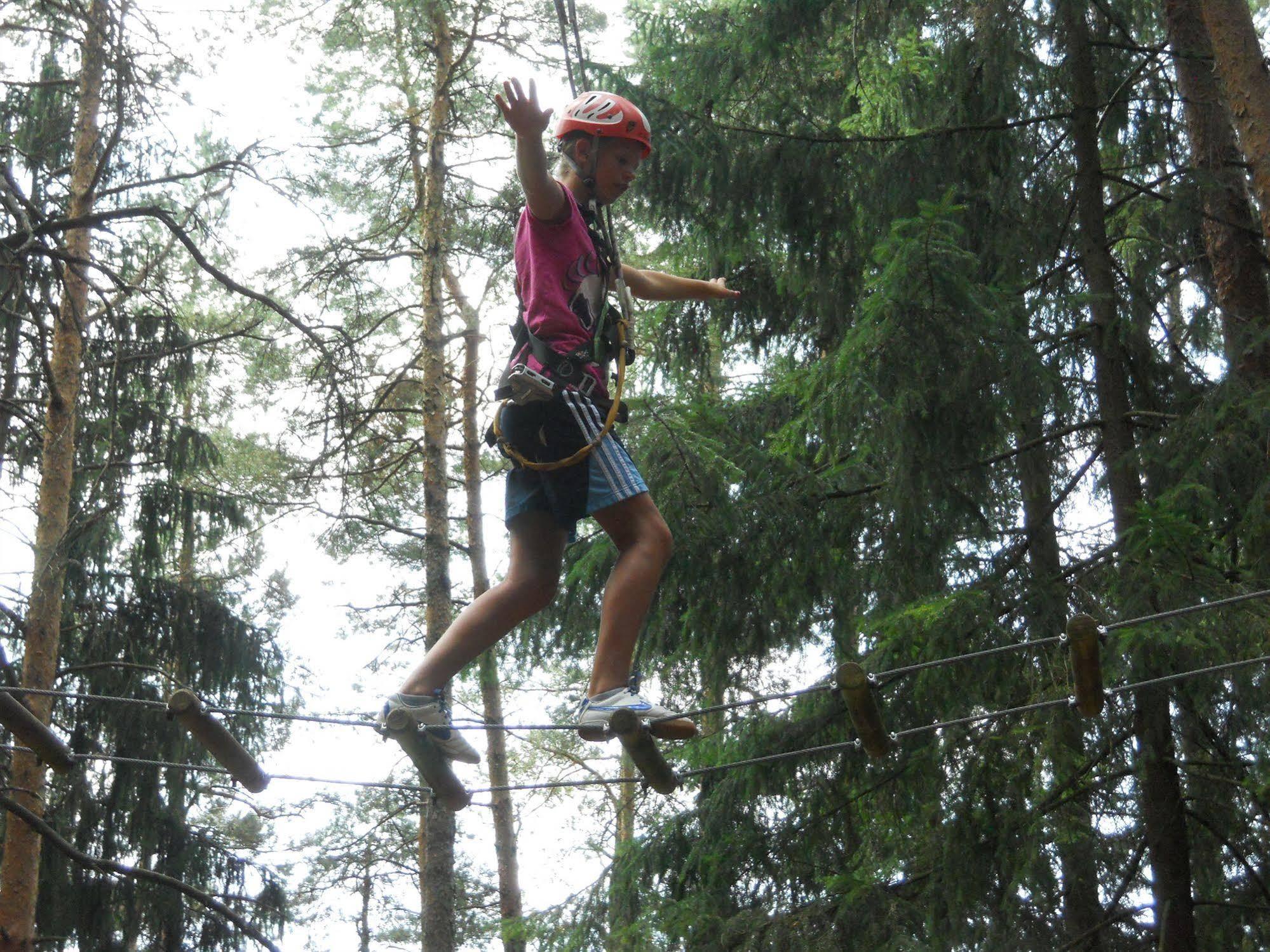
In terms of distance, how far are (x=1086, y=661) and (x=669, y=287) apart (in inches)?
65.0

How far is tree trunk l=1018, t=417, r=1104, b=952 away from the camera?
573 centimetres

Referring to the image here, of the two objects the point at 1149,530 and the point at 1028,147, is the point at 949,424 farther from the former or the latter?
the point at 1028,147

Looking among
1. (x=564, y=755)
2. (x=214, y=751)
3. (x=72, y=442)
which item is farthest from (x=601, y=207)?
(x=564, y=755)

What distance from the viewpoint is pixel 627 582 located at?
3854 mm

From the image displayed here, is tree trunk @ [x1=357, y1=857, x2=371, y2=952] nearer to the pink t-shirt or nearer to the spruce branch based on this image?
the spruce branch

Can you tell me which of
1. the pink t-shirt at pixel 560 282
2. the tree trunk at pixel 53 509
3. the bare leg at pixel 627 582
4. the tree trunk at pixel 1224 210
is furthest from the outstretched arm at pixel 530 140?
the tree trunk at pixel 53 509

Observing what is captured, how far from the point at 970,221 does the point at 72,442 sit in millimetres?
6126

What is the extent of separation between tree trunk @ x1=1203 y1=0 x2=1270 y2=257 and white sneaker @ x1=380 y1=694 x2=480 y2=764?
3685mm

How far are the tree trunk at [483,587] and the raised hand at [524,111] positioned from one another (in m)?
11.2

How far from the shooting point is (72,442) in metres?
9.79

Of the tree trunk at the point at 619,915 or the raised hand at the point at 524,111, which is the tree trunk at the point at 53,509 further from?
the raised hand at the point at 524,111

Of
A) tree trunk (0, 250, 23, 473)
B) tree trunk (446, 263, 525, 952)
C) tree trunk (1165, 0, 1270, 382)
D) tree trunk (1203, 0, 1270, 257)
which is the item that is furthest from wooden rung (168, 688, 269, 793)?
tree trunk (446, 263, 525, 952)

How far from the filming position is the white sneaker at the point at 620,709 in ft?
12.2

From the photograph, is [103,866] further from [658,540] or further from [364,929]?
[364,929]
